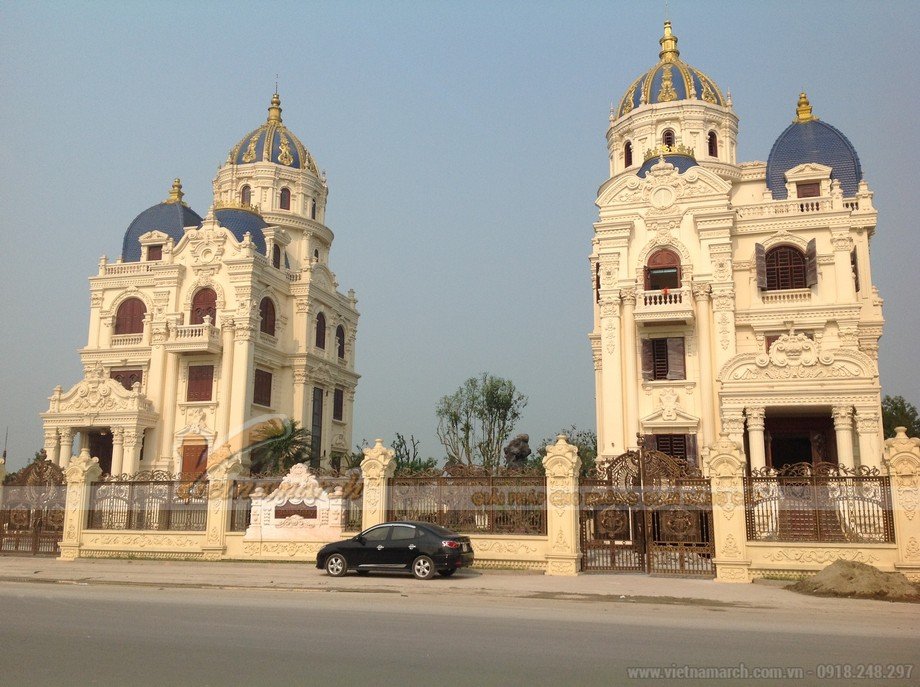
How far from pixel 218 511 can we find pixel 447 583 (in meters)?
7.48

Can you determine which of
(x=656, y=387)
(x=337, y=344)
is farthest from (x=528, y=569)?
(x=337, y=344)

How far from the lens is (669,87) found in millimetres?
37250

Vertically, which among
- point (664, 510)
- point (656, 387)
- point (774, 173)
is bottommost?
point (664, 510)

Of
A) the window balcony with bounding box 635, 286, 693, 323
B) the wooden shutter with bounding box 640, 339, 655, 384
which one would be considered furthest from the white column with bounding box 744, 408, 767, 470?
the window balcony with bounding box 635, 286, 693, 323

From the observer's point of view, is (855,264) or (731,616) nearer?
(731,616)

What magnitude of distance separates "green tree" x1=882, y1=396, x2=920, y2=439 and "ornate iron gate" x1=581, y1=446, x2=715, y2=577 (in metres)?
30.3

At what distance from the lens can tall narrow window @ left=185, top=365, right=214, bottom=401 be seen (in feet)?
120

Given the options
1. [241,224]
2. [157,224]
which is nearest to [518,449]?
[241,224]

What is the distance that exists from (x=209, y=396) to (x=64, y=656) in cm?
2949

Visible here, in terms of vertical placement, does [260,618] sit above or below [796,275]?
below

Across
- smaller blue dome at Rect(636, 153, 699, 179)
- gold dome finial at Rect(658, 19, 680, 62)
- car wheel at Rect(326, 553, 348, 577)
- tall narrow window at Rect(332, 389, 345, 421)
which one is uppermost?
gold dome finial at Rect(658, 19, 680, 62)

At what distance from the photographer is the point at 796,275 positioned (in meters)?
29.4

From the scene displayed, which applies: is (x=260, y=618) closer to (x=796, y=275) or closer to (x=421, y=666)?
(x=421, y=666)

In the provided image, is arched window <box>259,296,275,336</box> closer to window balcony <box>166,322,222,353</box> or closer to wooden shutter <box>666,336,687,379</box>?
window balcony <box>166,322,222,353</box>
